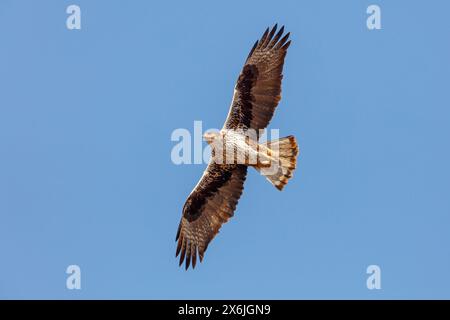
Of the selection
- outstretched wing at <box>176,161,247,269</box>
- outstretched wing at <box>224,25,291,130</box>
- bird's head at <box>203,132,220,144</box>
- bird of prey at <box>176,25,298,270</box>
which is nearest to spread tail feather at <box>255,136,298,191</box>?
bird of prey at <box>176,25,298,270</box>

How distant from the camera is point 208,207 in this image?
1503cm

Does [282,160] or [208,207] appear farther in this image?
[208,207]

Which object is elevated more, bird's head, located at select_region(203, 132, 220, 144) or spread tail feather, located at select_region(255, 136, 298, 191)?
bird's head, located at select_region(203, 132, 220, 144)

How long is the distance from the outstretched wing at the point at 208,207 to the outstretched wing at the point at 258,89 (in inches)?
32.3

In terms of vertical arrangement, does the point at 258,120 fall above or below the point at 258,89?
below

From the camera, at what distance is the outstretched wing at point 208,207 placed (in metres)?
14.9

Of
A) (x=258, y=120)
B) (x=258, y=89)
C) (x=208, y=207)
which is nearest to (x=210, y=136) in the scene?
(x=258, y=120)

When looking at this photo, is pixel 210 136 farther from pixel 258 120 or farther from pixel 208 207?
pixel 208 207

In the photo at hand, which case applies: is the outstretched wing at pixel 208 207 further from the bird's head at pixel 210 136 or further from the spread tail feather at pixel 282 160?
the spread tail feather at pixel 282 160

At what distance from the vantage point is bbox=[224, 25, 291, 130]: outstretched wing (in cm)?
1434

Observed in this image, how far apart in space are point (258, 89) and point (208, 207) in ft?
6.71

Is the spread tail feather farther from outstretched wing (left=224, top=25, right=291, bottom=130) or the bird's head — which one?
the bird's head

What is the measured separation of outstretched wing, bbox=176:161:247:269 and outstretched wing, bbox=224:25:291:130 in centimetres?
82

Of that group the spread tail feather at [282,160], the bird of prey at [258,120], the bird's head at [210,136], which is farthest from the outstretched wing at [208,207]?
the spread tail feather at [282,160]
